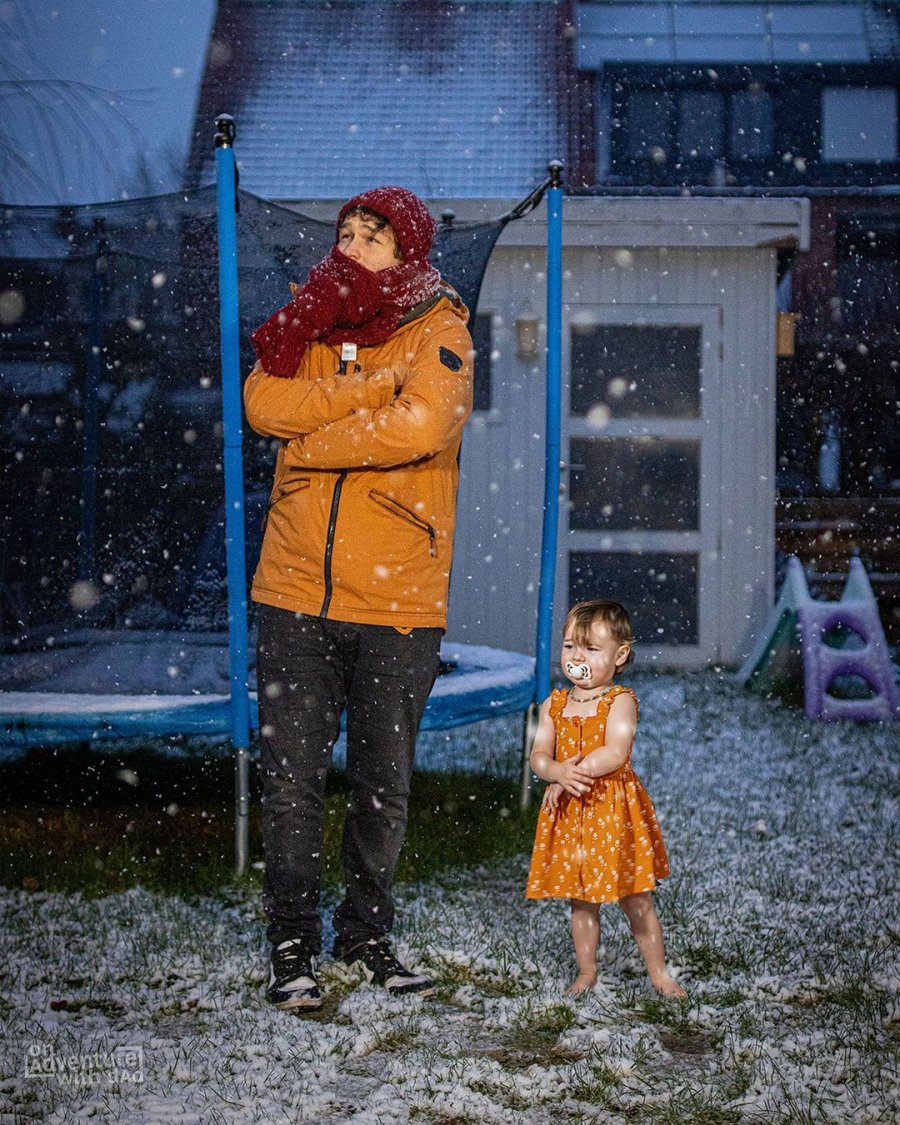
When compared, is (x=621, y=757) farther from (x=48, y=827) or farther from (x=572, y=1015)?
(x=48, y=827)

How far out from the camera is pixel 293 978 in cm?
274

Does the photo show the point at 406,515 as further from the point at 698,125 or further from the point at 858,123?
the point at 858,123

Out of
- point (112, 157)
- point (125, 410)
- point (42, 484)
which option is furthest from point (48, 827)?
point (112, 157)

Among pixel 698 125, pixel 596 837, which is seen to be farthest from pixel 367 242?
pixel 698 125

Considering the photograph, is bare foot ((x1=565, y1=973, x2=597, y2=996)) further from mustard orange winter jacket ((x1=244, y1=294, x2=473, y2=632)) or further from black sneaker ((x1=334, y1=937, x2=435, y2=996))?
mustard orange winter jacket ((x1=244, y1=294, x2=473, y2=632))

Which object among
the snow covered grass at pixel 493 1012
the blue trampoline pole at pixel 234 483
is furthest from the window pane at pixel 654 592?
the blue trampoline pole at pixel 234 483

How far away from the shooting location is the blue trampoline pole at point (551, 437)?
4.49 metres

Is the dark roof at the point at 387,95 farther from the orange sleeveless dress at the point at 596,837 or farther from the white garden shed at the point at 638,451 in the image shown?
the orange sleeveless dress at the point at 596,837

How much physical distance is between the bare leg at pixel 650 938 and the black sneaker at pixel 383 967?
1.66 ft

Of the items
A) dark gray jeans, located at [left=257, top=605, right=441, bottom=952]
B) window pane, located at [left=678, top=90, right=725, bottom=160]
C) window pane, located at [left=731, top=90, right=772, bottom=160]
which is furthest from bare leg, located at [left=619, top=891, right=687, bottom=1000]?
window pane, located at [left=731, top=90, right=772, bottom=160]

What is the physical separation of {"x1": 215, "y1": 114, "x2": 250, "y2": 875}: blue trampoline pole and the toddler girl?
1.20 m

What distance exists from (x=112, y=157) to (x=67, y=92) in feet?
0.96

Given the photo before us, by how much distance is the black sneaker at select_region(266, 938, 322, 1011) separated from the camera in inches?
107

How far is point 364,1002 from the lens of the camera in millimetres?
2721
